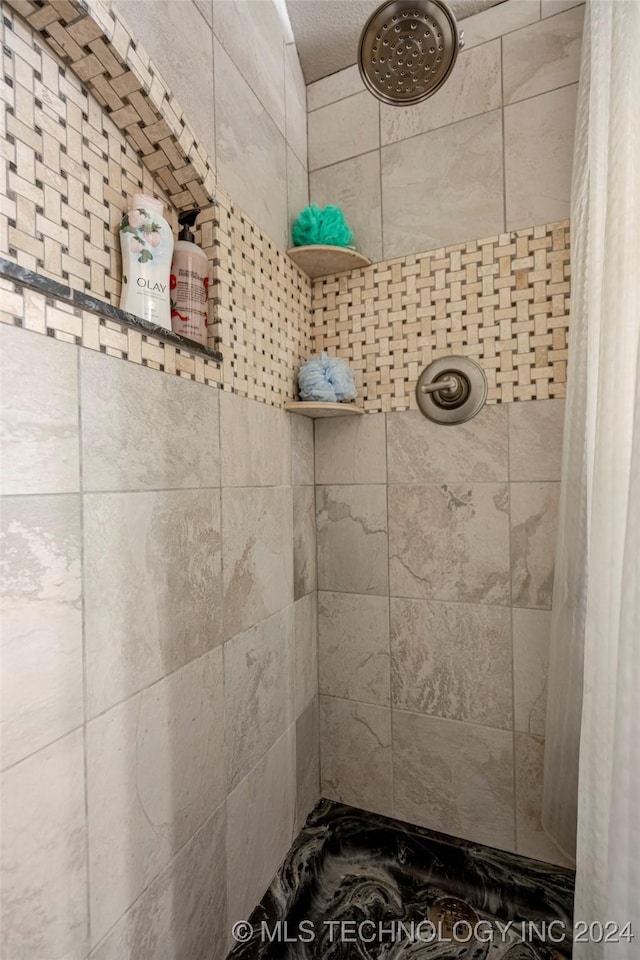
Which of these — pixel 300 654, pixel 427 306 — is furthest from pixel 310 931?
pixel 427 306

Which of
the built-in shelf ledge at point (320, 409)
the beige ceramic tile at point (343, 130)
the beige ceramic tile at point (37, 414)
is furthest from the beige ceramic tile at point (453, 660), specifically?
the beige ceramic tile at point (343, 130)

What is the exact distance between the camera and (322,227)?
4.14 feet

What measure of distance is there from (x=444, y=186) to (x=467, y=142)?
0.12 meters

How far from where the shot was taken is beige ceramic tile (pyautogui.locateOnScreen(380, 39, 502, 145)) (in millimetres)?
1222

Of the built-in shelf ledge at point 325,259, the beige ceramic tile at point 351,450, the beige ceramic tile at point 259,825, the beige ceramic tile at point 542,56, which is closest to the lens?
the beige ceramic tile at point 259,825

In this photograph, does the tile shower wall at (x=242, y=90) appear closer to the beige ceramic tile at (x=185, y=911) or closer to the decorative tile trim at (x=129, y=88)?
the decorative tile trim at (x=129, y=88)

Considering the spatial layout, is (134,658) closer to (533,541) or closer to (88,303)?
(88,303)

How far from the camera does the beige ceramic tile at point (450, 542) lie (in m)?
1.22

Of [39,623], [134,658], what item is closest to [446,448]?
[134,658]

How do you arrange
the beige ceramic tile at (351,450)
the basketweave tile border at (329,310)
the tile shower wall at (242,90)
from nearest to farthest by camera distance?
the basketweave tile border at (329,310)
the tile shower wall at (242,90)
the beige ceramic tile at (351,450)

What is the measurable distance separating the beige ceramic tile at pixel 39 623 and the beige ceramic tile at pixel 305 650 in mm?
724

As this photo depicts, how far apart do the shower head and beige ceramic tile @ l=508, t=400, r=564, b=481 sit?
720 mm

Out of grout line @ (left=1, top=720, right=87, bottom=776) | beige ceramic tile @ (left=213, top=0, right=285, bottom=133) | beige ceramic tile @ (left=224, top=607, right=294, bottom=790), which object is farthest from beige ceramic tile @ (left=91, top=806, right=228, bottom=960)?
beige ceramic tile @ (left=213, top=0, right=285, bottom=133)

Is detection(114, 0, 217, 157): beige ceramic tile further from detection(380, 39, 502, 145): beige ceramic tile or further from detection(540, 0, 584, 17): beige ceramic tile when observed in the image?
detection(540, 0, 584, 17): beige ceramic tile
